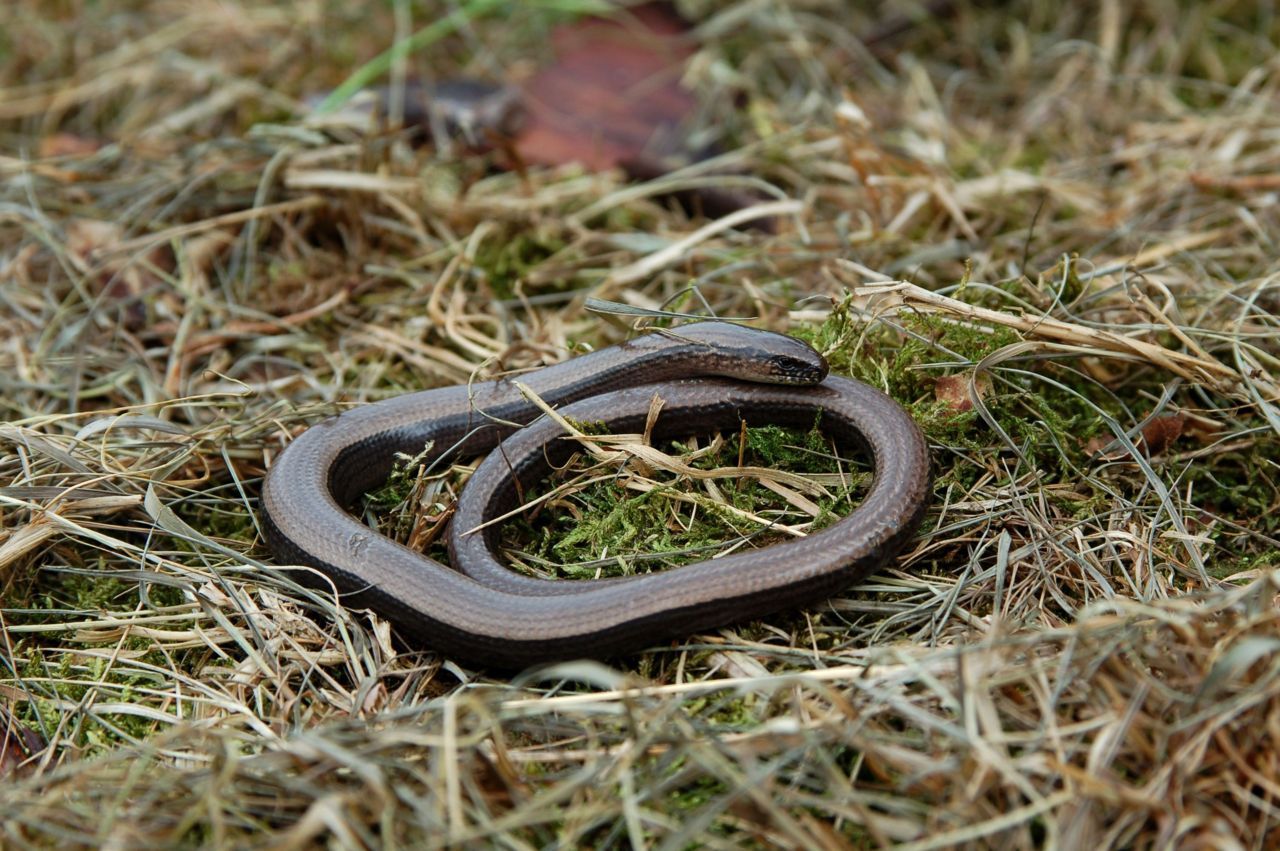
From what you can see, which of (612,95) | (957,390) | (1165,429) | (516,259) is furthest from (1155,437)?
(612,95)

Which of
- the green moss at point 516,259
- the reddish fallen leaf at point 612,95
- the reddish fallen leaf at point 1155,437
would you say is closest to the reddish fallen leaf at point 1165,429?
the reddish fallen leaf at point 1155,437

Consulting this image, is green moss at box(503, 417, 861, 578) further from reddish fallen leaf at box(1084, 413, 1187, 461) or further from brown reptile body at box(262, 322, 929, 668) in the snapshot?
reddish fallen leaf at box(1084, 413, 1187, 461)

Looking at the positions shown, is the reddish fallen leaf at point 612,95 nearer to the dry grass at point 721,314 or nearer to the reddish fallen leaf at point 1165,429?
the dry grass at point 721,314

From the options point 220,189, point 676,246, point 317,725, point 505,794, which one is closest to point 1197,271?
point 676,246

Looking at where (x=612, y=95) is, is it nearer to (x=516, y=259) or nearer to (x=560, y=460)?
(x=516, y=259)

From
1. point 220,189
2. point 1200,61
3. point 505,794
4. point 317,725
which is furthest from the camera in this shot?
point 1200,61

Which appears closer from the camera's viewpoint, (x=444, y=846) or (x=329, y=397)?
(x=444, y=846)

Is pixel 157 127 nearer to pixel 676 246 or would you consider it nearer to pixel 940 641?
pixel 676 246

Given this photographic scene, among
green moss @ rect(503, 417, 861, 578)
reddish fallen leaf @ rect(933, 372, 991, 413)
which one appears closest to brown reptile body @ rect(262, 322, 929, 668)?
green moss @ rect(503, 417, 861, 578)
